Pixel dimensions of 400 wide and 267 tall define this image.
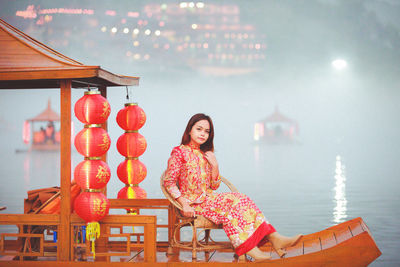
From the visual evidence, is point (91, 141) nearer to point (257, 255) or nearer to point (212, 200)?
point (212, 200)

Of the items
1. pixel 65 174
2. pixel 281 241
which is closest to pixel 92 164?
pixel 65 174

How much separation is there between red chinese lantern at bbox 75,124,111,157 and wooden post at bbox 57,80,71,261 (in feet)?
0.26

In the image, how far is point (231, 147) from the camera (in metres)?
23.4

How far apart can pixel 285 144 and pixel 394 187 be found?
48.8ft

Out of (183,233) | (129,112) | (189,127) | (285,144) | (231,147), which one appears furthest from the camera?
(285,144)

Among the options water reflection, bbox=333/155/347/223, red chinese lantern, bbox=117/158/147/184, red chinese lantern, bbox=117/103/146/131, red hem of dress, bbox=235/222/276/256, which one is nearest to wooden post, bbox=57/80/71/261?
red chinese lantern, bbox=117/103/146/131

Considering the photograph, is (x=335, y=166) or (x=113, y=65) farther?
(x=113, y=65)

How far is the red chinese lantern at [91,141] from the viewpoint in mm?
3543

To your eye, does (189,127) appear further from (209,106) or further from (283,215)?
(209,106)

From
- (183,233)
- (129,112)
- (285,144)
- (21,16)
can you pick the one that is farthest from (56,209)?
(285,144)

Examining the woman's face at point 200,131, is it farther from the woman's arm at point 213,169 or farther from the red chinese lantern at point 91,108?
the red chinese lantern at point 91,108

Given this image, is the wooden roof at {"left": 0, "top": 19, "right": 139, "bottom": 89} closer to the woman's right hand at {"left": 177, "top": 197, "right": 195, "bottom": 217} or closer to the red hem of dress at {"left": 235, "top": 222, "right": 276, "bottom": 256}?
the woman's right hand at {"left": 177, "top": 197, "right": 195, "bottom": 217}

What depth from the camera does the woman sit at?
11.3 ft

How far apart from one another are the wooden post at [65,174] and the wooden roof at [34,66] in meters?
0.10
